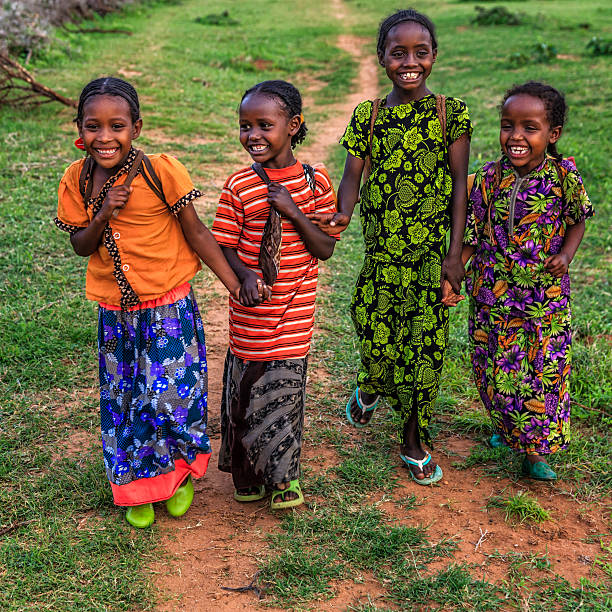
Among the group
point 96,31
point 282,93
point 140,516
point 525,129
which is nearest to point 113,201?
point 282,93

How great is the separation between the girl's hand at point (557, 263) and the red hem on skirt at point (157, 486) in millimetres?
1534

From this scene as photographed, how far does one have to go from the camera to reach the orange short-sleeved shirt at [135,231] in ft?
8.02

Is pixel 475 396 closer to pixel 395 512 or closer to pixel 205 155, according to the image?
pixel 395 512

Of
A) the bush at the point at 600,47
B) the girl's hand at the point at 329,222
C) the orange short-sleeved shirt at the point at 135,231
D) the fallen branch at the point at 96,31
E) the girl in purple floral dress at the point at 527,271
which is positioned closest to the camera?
the orange short-sleeved shirt at the point at 135,231

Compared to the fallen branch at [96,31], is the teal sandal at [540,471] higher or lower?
lower

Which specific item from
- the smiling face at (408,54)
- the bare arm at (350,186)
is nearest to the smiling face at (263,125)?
the bare arm at (350,186)

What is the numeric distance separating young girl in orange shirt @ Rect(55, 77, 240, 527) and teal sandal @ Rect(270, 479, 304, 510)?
1.05ft

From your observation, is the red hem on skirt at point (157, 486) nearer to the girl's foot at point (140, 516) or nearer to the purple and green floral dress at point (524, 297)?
the girl's foot at point (140, 516)

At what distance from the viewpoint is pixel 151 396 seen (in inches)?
102

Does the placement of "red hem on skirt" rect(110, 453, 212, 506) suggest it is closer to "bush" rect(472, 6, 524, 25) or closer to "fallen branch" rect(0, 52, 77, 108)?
"fallen branch" rect(0, 52, 77, 108)

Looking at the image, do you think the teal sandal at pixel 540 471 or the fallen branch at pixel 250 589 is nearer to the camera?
the fallen branch at pixel 250 589

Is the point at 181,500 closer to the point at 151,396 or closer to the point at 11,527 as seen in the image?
the point at 151,396

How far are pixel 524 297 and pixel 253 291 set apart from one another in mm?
1097

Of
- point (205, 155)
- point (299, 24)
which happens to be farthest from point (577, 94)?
→ point (299, 24)
